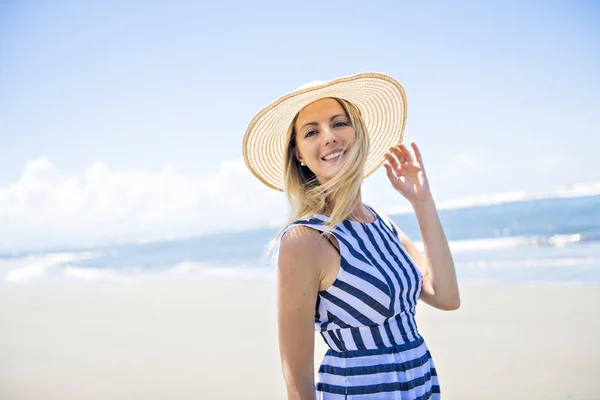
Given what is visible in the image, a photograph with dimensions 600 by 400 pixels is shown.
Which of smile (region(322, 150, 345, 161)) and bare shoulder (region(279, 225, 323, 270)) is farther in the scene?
smile (region(322, 150, 345, 161))

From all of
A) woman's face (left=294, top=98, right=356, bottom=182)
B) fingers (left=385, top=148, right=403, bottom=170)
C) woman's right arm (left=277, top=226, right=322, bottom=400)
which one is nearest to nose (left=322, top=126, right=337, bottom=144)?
woman's face (left=294, top=98, right=356, bottom=182)

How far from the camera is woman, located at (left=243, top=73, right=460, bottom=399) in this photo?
6.14 ft

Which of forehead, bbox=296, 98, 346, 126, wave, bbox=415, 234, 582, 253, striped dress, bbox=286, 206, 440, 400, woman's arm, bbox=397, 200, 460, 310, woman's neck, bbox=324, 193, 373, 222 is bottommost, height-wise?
striped dress, bbox=286, 206, 440, 400

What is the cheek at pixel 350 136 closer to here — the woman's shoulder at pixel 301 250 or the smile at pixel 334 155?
the smile at pixel 334 155

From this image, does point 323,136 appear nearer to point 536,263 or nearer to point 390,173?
point 390,173

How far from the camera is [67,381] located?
19.1 ft

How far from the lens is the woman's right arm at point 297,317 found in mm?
1842

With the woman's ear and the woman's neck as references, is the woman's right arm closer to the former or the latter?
the woman's neck

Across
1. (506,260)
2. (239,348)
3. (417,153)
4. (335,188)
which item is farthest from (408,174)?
(506,260)

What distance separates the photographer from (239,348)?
6586mm

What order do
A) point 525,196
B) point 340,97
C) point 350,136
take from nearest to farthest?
point 350,136 → point 340,97 → point 525,196

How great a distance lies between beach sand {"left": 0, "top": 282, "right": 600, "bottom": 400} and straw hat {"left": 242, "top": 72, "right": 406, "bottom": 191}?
3.04m

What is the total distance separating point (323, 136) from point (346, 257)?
61cm

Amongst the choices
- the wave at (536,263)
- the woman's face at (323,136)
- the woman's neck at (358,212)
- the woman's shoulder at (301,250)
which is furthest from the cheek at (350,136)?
the wave at (536,263)
